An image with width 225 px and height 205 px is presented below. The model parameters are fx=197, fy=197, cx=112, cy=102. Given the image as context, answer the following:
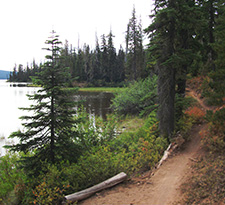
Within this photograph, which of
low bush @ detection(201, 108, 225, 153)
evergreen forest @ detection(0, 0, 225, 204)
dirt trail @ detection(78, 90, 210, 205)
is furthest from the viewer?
low bush @ detection(201, 108, 225, 153)

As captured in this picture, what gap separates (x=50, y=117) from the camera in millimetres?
5754

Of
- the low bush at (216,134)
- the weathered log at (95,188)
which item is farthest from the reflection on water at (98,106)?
the weathered log at (95,188)

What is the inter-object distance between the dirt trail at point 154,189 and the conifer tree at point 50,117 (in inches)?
71.1

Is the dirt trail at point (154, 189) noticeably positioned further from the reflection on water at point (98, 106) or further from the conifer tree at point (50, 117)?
the reflection on water at point (98, 106)

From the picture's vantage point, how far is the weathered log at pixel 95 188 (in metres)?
4.76

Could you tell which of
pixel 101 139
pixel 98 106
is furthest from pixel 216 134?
pixel 98 106

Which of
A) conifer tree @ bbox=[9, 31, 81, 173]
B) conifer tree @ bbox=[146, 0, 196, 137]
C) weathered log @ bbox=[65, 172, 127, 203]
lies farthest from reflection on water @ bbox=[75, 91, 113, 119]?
weathered log @ bbox=[65, 172, 127, 203]

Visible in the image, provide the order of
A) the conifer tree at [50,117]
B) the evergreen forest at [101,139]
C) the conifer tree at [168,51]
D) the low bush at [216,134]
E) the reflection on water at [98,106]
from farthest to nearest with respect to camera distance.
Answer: the reflection on water at [98,106], the conifer tree at [168,51], the low bush at [216,134], the conifer tree at [50,117], the evergreen forest at [101,139]

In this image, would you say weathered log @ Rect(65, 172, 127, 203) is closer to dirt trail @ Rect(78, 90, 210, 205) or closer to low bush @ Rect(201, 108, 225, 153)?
dirt trail @ Rect(78, 90, 210, 205)

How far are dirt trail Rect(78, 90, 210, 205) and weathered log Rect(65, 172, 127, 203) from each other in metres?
0.11

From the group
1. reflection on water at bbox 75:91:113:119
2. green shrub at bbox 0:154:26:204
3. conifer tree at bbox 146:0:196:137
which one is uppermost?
conifer tree at bbox 146:0:196:137

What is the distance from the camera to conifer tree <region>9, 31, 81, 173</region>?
5.71 metres

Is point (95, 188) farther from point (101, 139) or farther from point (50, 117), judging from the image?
point (101, 139)

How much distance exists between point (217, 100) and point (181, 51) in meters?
2.85
